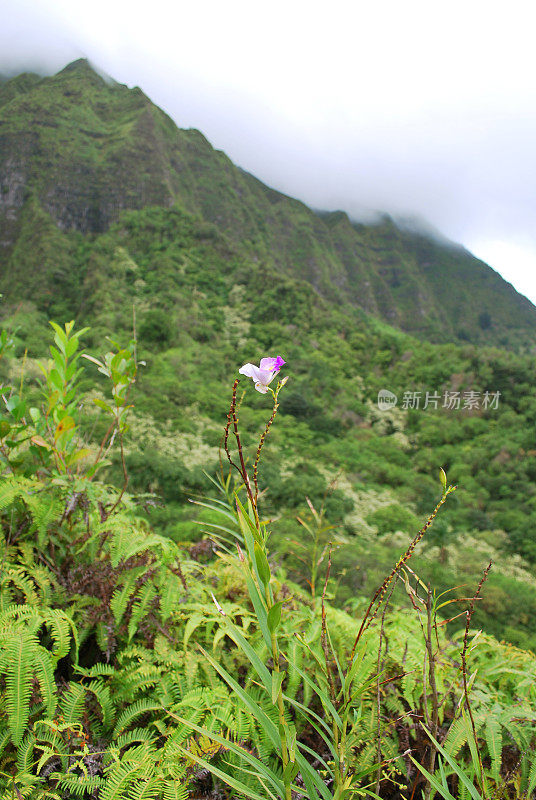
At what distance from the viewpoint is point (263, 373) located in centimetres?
61

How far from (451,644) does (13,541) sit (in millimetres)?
1429

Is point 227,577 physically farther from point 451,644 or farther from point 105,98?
point 105,98

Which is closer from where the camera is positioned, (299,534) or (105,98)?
(299,534)

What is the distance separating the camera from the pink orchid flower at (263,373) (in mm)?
602

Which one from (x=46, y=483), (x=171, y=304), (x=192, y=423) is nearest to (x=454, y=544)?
(x=192, y=423)

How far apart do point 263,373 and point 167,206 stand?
40.0 m

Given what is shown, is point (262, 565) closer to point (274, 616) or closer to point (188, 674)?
point (274, 616)

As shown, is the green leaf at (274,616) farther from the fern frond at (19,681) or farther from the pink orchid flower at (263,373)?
the fern frond at (19,681)

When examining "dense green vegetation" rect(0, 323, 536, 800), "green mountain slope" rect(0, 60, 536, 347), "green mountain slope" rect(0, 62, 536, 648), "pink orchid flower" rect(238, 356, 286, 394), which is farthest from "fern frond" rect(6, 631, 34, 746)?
"green mountain slope" rect(0, 60, 536, 347)

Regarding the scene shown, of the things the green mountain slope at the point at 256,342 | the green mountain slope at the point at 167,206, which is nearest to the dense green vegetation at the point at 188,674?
the green mountain slope at the point at 256,342

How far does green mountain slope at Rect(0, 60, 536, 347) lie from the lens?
3422 cm

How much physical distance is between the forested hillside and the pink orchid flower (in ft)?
0.10

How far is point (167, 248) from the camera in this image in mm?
28453

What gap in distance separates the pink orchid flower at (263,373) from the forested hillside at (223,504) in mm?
31
